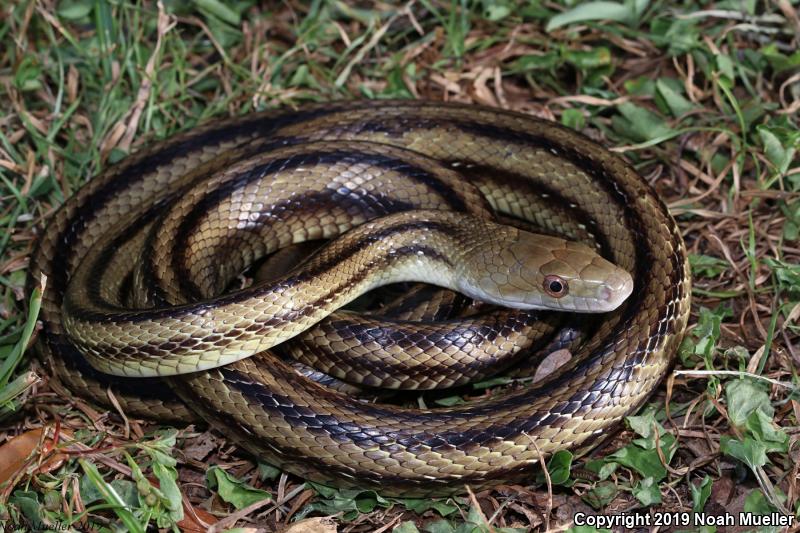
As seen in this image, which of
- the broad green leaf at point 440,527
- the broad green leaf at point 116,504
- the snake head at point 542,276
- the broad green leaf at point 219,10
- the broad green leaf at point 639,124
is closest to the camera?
the broad green leaf at point 116,504

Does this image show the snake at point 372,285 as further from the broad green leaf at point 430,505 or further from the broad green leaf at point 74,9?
the broad green leaf at point 74,9

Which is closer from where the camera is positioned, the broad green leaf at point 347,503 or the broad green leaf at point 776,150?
the broad green leaf at point 347,503

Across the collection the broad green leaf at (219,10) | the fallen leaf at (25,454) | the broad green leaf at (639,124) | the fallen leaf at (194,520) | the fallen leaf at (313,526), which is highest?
the broad green leaf at (219,10)

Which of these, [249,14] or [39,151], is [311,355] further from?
[249,14]

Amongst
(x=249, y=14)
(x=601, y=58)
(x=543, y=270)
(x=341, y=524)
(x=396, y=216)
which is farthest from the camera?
(x=249, y=14)

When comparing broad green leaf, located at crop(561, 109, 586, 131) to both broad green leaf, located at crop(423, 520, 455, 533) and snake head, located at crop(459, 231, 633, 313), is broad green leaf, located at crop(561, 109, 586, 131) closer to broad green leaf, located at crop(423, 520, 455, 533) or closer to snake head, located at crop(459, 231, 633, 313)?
snake head, located at crop(459, 231, 633, 313)

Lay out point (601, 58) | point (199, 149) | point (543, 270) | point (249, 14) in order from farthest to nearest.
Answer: point (249, 14)
point (601, 58)
point (199, 149)
point (543, 270)

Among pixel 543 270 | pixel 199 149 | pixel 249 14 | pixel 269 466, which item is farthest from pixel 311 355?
pixel 249 14


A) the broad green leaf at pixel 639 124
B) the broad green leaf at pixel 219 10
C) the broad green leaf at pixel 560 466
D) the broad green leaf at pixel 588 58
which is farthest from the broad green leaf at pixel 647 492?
the broad green leaf at pixel 219 10
